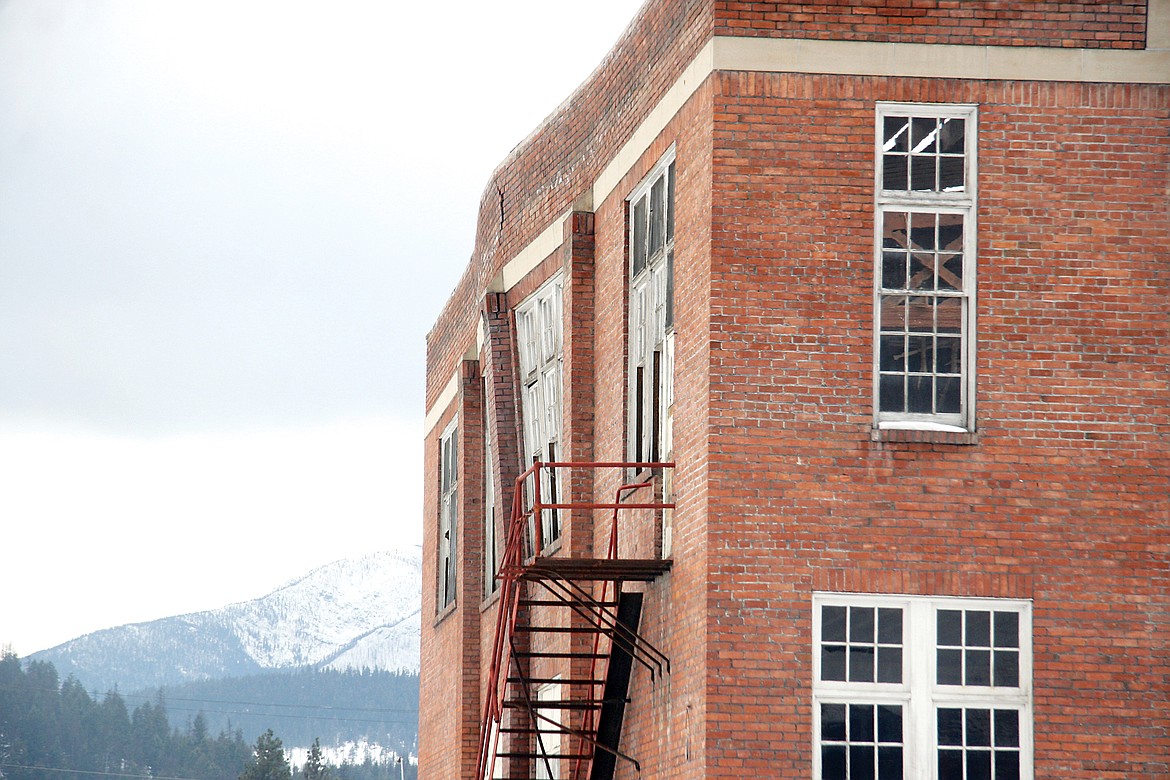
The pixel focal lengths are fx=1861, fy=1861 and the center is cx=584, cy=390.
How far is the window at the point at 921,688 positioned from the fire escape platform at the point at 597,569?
1.92 m

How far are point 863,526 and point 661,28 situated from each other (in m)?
5.95

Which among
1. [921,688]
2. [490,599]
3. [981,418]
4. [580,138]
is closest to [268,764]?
[490,599]

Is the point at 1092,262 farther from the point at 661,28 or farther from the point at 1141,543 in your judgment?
the point at 661,28

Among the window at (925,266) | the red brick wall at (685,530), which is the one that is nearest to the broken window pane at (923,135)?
the window at (925,266)

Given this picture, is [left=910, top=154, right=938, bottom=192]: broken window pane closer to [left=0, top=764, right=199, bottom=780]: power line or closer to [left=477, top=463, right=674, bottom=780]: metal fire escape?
[left=477, top=463, right=674, bottom=780]: metal fire escape

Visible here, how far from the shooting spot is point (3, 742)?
192500mm

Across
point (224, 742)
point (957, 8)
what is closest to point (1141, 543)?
point (957, 8)

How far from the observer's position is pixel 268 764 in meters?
139

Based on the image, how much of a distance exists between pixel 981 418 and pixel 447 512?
17266 mm

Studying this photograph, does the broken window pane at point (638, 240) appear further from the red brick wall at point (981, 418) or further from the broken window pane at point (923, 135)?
the broken window pane at point (923, 135)

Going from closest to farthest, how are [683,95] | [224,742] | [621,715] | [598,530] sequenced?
[683,95] < [621,715] < [598,530] < [224,742]

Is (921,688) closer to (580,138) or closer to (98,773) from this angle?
(580,138)

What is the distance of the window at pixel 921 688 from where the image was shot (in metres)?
16.8

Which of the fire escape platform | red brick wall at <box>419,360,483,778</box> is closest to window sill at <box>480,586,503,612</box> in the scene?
red brick wall at <box>419,360,483,778</box>
